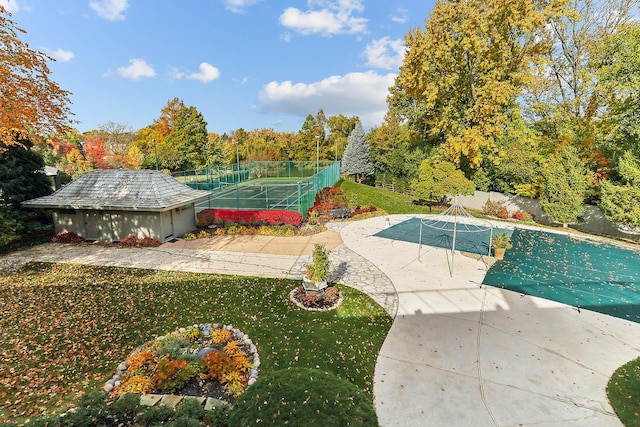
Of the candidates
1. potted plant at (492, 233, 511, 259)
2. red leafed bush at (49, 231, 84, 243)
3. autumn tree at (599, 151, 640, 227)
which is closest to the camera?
potted plant at (492, 233, 511, 259)

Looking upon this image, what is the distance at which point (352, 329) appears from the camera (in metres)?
7.16

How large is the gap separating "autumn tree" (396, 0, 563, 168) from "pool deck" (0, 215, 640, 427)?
13078mm

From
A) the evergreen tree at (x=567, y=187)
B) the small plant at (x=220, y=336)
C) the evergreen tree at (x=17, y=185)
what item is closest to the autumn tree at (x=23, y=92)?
the evergreen tree at (x=17, y=185)

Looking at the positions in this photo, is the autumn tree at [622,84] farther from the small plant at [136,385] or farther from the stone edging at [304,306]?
the small plant at [136,385]

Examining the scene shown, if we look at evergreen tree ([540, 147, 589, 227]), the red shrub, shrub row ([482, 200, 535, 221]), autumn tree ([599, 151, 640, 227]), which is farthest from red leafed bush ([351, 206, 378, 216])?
autumn tree ([599, 151, 640, 227])

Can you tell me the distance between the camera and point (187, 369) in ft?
17.5

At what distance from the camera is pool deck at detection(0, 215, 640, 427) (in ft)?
16.2

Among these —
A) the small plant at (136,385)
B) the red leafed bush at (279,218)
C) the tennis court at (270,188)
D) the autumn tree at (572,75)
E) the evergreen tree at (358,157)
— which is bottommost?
the small plant at (136,385)

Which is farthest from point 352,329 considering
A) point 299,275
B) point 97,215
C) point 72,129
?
point 72,129

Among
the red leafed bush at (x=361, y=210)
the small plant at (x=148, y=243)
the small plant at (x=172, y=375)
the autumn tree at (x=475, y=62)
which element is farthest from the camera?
the red leafed bush at (x=361, y=210)

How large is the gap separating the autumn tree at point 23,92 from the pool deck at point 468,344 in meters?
5.02

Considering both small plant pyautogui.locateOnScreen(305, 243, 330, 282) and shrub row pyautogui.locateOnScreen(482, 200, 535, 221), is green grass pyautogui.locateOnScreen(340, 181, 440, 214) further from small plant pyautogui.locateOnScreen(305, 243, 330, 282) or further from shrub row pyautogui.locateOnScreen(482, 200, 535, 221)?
small plant pyautogui.locateOnScreen(305, 243, 330, 282)

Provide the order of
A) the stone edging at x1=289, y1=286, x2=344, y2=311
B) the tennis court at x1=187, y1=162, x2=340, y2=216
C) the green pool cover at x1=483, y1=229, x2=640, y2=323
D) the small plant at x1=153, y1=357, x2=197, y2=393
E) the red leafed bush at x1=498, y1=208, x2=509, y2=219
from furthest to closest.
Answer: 1. the red leafed bush at x1=498, y1=208, x2=509, y2=219
2. the tennis court at x1=187, y1=162, x2=340, y2=216
3. the green pool cover at x1=483, y1=229, x2=640, y2=323
4. the stone edging at x1=289, y1=286, x2=344, y2=311
5. the small plant at x1=153, y1=357, x2=197, y2=393

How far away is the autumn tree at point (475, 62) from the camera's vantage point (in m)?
18.5
